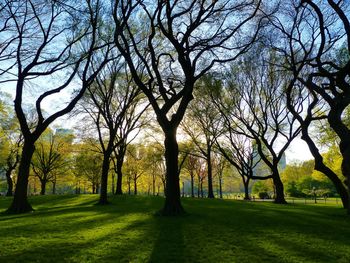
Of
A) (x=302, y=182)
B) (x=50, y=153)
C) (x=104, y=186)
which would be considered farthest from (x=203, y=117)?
(x=302, y=182)

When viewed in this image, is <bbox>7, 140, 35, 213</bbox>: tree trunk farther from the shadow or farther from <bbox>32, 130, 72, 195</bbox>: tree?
<bbox>32, 130, 72, 195</bbox>: tree

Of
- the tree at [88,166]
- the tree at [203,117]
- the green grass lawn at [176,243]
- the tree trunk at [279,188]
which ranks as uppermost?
the tree at [203,117]

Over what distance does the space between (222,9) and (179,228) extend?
11152mm

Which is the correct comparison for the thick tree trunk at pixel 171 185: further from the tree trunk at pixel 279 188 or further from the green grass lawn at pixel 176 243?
the tree trunk at pixel 279 188

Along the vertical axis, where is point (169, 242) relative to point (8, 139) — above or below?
below

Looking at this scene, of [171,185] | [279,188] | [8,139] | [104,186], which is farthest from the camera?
[8,139]

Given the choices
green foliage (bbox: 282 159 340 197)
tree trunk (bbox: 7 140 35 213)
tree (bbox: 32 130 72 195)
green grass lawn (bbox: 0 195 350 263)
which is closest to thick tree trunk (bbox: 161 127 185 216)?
green grass lawn (bbox: 0 195 350 263)

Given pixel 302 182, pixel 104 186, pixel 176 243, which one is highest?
pixel 302 182

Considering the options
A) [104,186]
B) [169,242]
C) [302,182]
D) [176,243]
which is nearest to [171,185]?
[169,242]

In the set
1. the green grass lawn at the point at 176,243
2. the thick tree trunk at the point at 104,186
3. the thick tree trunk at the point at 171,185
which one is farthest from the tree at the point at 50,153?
the green grass lawn at the point at 176,243

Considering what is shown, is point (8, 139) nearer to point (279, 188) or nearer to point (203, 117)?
point (203, 117)

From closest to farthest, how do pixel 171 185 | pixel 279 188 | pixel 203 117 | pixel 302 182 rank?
1. pixel 171 185
2. pixel 279 188
3. pixel 203 117
4. pixel 302 182

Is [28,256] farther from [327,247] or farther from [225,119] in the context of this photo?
[225,119]

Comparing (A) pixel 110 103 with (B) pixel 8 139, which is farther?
(B) pixel 8 139
